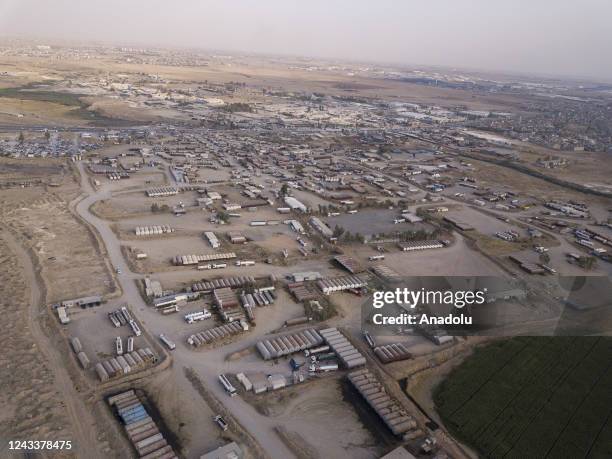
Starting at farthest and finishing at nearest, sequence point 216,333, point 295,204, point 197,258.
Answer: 1. point 295,204
2. point 197,258
3. point 216,333

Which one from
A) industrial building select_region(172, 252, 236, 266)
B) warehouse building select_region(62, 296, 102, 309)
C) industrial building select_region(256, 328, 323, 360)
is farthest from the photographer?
industrial building select_region(172, 252, 236, 266)

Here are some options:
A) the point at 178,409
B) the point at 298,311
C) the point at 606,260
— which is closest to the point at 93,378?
the point at 178,409

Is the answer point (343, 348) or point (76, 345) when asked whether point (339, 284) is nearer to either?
point (343, 348)

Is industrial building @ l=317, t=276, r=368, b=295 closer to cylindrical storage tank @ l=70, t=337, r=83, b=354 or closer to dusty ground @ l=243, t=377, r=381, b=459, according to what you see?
dusty ground @ l=243, t=377, r=381, b=459

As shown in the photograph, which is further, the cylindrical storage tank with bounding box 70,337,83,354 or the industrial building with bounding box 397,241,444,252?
the industrial building with bounding box 397,241,444,252

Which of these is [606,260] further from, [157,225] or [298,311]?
[157,225]

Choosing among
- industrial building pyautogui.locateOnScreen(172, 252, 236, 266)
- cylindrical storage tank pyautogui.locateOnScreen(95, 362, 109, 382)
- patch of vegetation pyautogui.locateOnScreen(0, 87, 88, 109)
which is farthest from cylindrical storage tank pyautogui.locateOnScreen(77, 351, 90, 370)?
patch of vegetation pyautogui.locateOnScreen(0, 87, 88, 109)

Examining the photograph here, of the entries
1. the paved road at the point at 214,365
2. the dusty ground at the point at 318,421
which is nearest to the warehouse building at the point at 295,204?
the paved road at the point at 214,365

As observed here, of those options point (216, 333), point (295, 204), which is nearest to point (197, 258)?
point (216, 333)
